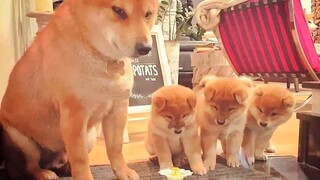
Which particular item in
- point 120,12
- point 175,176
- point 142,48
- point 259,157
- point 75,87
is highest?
point 120,12

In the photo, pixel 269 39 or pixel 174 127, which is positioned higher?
pixel 269 39

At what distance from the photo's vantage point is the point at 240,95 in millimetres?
1666

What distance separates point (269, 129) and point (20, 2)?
4.92ft

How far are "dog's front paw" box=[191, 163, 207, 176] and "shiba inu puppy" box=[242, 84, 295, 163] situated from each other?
265 mm

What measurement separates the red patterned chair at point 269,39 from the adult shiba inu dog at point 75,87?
106cm

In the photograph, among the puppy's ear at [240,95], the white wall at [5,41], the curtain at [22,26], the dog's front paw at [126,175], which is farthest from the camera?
the curtain at [22,26]

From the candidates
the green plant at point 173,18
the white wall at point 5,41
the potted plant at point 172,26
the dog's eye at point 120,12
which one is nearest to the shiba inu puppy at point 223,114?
the dog's eye at point 120,12

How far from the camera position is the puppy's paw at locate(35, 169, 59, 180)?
1.56 metres

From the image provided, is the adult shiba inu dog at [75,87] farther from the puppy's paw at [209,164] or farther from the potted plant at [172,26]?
the potted plant at [172,26]

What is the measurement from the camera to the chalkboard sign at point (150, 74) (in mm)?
2736

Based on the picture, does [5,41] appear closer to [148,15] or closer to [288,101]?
[148,15]

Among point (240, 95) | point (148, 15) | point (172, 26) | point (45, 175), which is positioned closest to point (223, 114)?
point (240, 95)

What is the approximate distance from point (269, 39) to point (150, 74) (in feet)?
2.54

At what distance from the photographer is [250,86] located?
1840 millimetres
